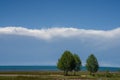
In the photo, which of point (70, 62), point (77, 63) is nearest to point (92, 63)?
point (77, 63)

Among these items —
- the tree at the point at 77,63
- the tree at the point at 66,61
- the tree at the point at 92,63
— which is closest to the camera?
the tree at the point at 66,61

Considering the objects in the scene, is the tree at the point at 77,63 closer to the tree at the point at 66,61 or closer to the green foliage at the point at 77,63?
the green foliage at the point at 77,63

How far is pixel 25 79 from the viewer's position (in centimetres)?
7812

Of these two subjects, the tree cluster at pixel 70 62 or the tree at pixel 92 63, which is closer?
the tree cluster at pixel 70 62

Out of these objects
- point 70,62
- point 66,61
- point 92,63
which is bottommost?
point 92,63

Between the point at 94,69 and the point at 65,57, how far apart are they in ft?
45.3

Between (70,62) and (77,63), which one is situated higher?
(77,63)

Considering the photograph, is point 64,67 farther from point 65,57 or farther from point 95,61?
point 95,61

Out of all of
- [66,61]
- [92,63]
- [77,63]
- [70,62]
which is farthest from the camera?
[77,63]

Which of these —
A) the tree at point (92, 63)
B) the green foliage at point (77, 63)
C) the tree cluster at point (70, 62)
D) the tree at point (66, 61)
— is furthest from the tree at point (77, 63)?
the tree at point (92, 63)

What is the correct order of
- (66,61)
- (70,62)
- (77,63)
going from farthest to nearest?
(77,63) < (66,61) < (70,62)

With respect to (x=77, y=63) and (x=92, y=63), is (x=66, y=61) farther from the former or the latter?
(x=92, y=63)

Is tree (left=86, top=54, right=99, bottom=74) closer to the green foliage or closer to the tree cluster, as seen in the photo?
the tree cluster

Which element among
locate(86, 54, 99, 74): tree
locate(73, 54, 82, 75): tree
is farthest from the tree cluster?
locate(73, 54, 82, 75): tree
